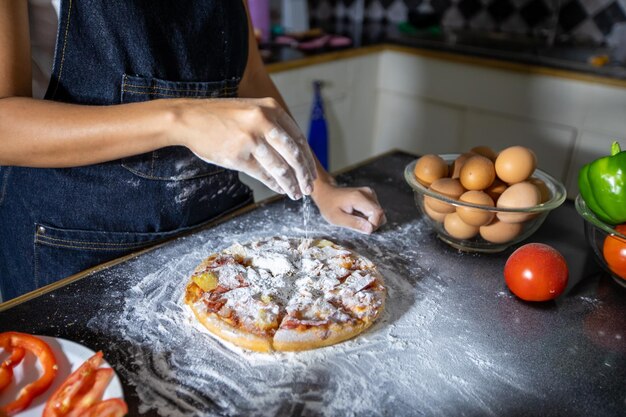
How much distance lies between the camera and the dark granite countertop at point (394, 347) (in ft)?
2.28

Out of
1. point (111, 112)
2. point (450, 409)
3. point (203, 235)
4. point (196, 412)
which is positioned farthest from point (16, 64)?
point (450, 409)

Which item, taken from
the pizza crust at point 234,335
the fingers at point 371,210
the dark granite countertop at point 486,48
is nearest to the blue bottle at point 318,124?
the dark granite countertop at point 486,48

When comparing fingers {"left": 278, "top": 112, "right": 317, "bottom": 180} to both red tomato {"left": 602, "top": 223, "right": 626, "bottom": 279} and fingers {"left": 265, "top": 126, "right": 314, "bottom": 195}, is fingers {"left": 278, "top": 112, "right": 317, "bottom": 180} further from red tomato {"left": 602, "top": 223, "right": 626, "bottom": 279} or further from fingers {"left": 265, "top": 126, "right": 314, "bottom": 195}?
red tomato {"left": 602, "top": 223, "right": 626, "bottom": 279}

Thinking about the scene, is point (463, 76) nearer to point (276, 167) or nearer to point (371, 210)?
point (371, 210)

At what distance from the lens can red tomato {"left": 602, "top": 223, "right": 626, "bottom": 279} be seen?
0.89 m

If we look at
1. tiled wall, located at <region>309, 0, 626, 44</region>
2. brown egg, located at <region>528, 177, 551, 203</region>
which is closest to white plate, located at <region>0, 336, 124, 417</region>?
brown egg, located at <region>528, 177, 551, 203</region>

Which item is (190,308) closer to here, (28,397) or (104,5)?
(28,397)

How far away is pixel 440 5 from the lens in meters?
3.15

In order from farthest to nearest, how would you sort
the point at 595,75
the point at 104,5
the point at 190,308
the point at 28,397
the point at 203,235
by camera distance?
1. the point at 595,75
2. the point at 203,235
3. the point at 104,5
4. the point at 190,308
5. the point at 28,397

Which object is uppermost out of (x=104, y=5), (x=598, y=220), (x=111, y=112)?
(x=104, y=5)

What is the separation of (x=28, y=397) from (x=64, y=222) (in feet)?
1.49

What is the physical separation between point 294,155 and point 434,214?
1.11 ft

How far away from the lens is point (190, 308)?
848 millimetres

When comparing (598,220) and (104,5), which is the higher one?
(104,5)
